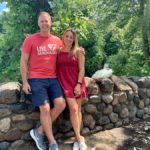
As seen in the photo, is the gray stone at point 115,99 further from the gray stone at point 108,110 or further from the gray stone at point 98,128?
the gray stone at point 98,128

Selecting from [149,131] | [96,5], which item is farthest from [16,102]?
[96,5]

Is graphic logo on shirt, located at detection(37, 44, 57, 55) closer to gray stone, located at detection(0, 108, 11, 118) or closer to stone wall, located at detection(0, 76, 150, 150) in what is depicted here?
stone wall, located at detection(0, 76, 150, 150)

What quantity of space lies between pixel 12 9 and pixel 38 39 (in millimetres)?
5186

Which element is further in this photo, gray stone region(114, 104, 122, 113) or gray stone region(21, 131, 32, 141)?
gray stone region(114, 104, 122, 113)

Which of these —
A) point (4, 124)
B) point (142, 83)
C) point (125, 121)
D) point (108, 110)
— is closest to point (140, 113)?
point (125, 121)

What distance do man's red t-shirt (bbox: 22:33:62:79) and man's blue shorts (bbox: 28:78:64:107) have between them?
62 mm

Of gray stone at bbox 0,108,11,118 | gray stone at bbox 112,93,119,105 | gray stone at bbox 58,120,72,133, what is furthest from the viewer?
gray stone at bbox 112,93,119,105

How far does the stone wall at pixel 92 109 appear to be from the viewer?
423 centimetres

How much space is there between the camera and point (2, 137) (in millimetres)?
4207

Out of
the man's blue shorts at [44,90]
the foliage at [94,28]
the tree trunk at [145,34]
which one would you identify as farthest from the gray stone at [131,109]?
the tree trunk at [145,34]

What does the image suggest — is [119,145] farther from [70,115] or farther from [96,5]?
[96,5]

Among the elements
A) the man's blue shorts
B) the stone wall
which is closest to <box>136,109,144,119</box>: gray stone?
the stone wall

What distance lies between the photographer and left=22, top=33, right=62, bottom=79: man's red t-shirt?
13.4 feet

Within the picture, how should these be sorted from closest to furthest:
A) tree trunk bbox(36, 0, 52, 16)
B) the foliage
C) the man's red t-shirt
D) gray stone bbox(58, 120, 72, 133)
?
the man's red t-shirt
gray stone bbox(58, 120, 72, 133)
the foliage
tree trunk bbox(36, 0, 52, 16)
